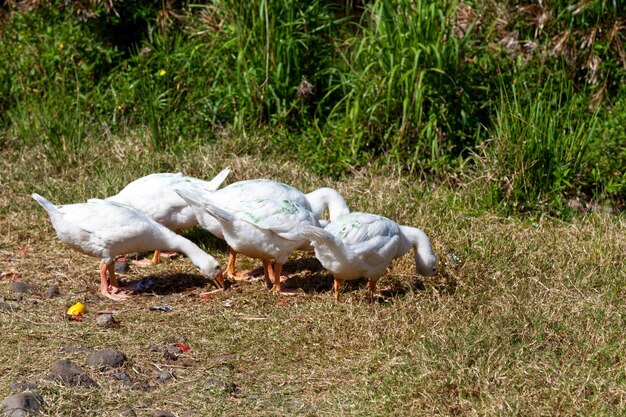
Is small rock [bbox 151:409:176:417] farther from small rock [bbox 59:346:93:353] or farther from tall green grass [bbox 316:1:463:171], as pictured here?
tall green grass [bbox 316:1:463:171]

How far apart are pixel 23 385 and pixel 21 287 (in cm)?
169

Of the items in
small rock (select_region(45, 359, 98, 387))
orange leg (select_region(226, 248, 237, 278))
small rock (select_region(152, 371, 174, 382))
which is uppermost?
small rock (select_region(45, 359, 98, 387))

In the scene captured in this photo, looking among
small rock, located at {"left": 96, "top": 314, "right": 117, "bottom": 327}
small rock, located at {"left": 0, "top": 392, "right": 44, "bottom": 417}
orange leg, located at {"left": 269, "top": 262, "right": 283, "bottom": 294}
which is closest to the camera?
small rock, located at {"left": 0, "top": 392, "right": 44, "bottom": 417}

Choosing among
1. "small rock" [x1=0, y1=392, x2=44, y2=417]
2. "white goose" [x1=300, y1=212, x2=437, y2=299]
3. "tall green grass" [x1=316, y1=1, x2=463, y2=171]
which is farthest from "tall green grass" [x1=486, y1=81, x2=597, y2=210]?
"small rock" [x1=0, y1=392, x2=44, y2=417]

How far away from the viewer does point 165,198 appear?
6.64m

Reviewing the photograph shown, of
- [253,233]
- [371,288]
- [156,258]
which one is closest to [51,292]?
[156,258]

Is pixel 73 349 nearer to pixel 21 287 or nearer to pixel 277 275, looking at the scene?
pixel 21 287

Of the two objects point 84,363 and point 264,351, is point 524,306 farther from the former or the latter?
point 84,363

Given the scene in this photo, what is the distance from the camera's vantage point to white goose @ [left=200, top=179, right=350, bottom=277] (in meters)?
6.12

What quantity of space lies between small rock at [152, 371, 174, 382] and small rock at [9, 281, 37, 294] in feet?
5.29

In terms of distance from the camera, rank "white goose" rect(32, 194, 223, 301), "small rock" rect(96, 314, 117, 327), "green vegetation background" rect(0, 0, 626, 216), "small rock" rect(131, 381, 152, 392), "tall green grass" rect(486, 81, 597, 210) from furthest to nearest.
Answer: "green vegetation background" rect(0, 0, 626, 216), "tall green grass" rect(486, 81, 597, 210), "white goose" rect(32, 194, 223, 301), "small rock" rect(96, 314, 117, 327), "small rock" rect(131, 381, 152, 392)

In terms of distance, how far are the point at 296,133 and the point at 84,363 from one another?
4.34 meters

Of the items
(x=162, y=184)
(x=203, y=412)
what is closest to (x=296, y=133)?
(x=162, y=184)

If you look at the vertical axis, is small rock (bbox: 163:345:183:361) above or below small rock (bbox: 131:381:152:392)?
below
